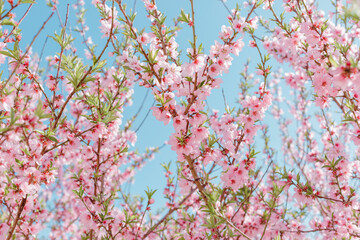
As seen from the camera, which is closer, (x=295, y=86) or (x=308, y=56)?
(x=308, y=56)

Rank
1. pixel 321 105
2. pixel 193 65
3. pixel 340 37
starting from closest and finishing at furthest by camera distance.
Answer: pixel 193 65 < pixel 321 105 < pixel 340 37

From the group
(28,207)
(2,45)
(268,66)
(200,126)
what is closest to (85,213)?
(28,207)

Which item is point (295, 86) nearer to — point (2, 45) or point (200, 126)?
point (200, 126)

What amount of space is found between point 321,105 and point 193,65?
68.6 inches

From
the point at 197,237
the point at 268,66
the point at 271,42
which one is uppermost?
the point at 271,42

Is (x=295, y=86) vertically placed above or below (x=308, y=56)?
above

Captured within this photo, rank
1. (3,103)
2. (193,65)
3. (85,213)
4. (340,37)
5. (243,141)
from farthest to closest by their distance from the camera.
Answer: (340,37), (243,141), (85,213), (193,65), (3,103)

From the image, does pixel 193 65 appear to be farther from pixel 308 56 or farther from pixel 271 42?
pixel 271 42

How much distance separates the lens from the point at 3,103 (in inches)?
→ 93.0

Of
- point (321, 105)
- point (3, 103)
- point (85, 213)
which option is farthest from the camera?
point (321, 105)

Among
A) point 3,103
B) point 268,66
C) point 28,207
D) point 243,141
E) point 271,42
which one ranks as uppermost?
point 271,42

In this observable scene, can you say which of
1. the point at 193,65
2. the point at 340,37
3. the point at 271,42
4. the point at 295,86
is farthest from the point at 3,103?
the point at 295,86

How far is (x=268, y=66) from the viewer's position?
3.38 metres

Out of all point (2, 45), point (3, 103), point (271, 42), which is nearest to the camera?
point (3, 103)
